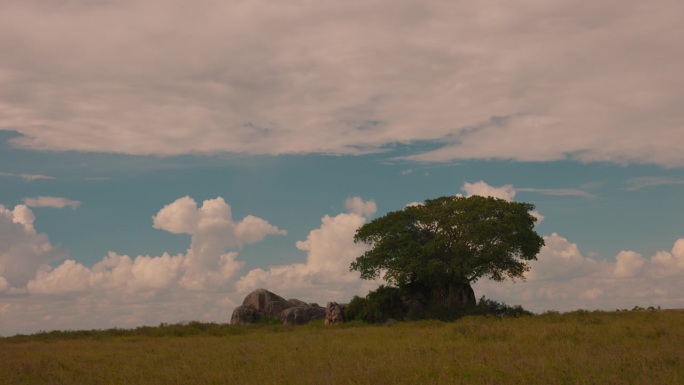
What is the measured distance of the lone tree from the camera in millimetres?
48844

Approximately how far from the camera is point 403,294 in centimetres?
5238

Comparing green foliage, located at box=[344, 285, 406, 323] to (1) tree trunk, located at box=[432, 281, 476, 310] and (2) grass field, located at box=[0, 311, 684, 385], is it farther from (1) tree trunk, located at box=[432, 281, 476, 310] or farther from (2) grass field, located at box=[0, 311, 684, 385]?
(2) grass field, located at box=[0, 311, 684, 385]

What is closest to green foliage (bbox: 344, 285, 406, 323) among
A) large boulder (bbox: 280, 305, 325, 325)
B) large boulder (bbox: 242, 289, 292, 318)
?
large boulder (bbox: 280, 305, 325, 325)

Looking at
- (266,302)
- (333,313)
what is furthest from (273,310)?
(333,313)

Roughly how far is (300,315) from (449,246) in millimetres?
13480

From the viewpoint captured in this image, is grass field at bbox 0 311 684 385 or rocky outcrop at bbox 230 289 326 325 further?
rocky outcrop at bbox 230 289 326 325

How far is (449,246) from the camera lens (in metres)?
50.5

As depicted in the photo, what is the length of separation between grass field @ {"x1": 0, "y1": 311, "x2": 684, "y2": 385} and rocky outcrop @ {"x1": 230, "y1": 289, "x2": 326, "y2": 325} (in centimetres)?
1944

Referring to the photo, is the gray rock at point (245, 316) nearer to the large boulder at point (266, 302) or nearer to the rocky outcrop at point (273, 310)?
the rocky outcrop at point (273, 310)

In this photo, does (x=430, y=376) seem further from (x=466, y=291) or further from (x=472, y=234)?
(x=466, y=291)

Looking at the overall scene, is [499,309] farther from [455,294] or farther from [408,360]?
[408,360]

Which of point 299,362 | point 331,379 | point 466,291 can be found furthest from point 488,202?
point 331,379

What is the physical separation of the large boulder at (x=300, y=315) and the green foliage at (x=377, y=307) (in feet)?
13.2

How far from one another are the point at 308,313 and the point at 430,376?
121 ft
